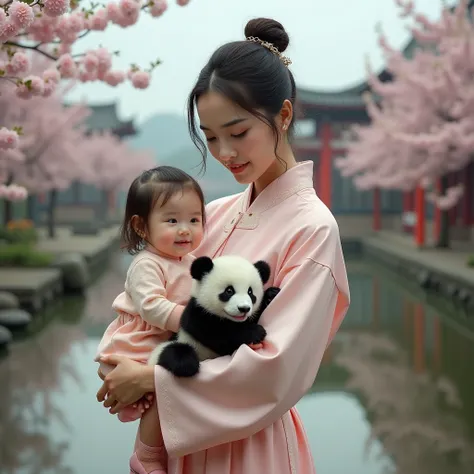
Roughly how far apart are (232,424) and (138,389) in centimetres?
22

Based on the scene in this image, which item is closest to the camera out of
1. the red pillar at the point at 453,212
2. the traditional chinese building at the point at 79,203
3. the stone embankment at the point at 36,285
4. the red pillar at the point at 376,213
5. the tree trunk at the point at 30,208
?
the stone embankment at the point at 36,285

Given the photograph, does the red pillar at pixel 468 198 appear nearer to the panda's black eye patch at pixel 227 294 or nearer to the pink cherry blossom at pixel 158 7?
the pink cherry blossom at pixel 158 7

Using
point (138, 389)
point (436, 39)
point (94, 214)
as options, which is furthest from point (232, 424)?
point (94, 214)

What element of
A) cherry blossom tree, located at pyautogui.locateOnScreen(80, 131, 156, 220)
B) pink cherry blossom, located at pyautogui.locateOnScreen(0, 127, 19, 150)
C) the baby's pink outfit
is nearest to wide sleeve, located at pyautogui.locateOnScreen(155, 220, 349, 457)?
the baby's pink outfit

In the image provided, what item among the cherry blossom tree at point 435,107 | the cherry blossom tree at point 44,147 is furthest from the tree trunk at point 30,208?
the cherry blossom tree at point 435,107

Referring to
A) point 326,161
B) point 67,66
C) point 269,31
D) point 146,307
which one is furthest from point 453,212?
point 146,307

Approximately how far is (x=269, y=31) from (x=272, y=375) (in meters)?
0.90

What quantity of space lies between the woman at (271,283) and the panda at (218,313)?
38 millimetres

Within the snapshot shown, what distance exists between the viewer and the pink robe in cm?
151

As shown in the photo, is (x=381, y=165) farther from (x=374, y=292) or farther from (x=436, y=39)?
(x=374, y=292)

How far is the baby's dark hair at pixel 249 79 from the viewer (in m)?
1.63

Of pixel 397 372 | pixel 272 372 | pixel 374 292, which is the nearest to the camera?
pixel 272 372

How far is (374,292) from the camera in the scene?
1191 cm

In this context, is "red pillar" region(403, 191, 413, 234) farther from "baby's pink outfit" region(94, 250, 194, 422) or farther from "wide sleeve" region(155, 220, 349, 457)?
"wide sleeve" region(155, 220, 349, 457)
